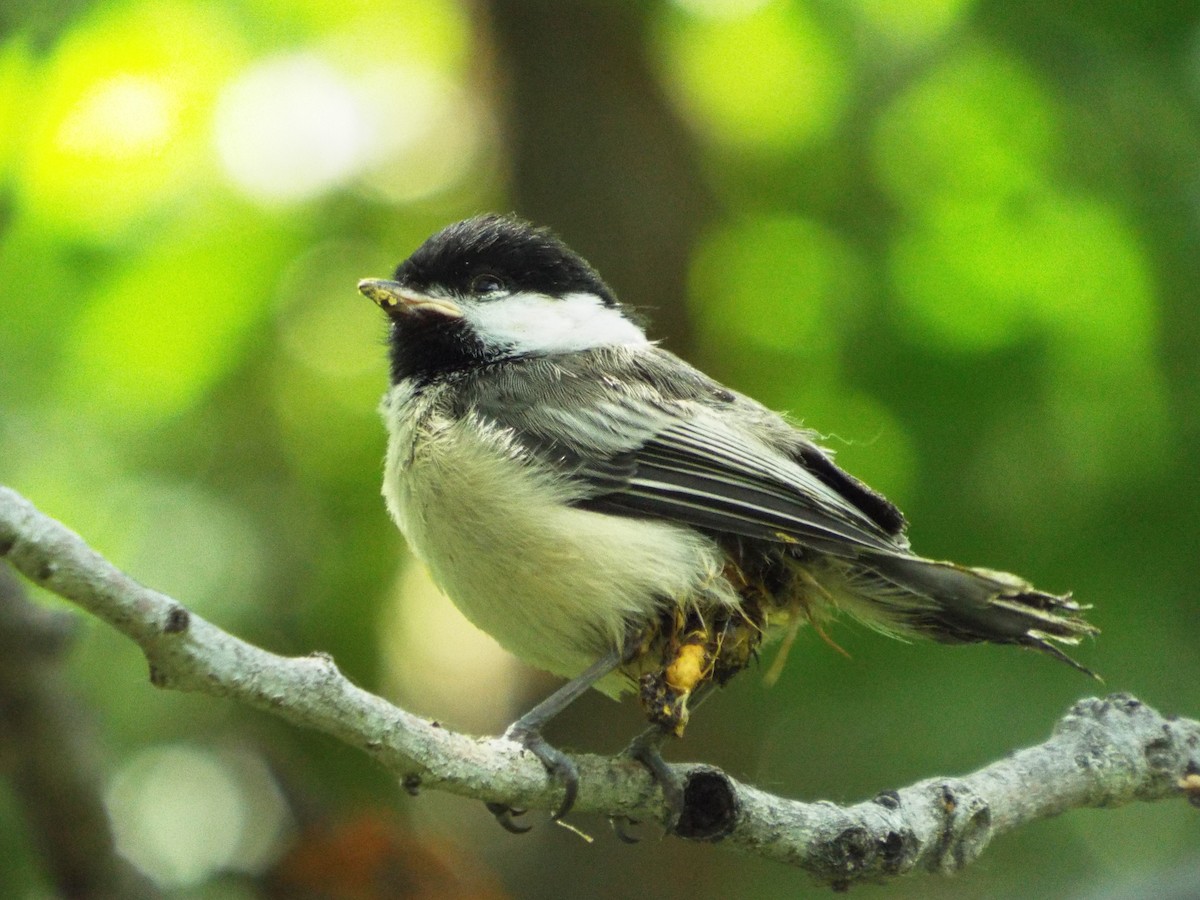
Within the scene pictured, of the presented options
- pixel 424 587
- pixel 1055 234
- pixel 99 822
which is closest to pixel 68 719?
pixel 99 822

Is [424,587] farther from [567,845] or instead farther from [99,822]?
[99,822]

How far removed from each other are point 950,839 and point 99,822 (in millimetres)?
1980

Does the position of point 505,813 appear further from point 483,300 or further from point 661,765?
point 483,300

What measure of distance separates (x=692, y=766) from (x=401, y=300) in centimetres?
130

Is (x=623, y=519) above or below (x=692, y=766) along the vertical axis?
above

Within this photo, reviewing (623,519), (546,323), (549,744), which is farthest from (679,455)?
(549,744)

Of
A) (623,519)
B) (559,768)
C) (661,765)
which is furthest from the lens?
(623,519)

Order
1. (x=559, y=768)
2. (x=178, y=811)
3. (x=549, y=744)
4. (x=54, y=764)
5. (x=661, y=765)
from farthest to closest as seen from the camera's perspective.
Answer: (x=178, y=811), (x=54, y=764), (x=549, y=744), (x=661, y=765), (x=559, y=768)

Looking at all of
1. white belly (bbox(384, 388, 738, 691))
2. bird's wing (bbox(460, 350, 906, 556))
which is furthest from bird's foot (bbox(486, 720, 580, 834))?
bird's wing (bbox(460, 350, 906, 556))

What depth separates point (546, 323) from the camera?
3102 mm

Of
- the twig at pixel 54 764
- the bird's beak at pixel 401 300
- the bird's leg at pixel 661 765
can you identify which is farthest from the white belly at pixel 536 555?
the twig at pixel 54 764

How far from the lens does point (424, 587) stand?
4.44 metres

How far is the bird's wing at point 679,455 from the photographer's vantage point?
2.59 meters

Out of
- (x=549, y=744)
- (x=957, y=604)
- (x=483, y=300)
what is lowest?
(x=549, y=744)
